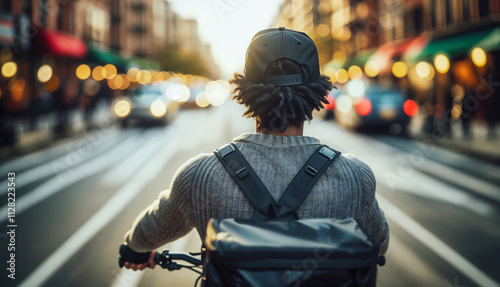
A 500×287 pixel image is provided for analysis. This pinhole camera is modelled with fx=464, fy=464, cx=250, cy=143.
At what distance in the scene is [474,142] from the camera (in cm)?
1377

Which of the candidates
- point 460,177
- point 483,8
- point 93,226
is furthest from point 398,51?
point 93,226

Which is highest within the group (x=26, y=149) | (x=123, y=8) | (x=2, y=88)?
(x=123, y=8)

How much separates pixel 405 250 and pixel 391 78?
104ft

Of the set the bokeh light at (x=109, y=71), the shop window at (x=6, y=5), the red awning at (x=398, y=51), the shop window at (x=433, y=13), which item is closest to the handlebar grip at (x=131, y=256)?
the red awning at (x=398, y=51)

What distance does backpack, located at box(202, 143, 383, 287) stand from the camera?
4.43 ft

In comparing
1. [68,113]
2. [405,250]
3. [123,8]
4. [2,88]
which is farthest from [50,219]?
[123,8]

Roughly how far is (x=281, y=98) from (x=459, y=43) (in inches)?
836

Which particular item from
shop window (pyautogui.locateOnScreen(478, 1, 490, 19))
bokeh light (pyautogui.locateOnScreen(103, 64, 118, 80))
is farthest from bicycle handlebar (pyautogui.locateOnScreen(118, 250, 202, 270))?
bokeh light (pyautogui.locateOnScreen(103, 64, 118, 80))

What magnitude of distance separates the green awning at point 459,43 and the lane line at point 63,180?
1333cm

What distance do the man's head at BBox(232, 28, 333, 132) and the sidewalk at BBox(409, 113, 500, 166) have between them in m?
10.6

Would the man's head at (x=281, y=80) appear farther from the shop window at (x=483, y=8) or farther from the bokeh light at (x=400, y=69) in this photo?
the bokeh light at (x=400, y=69)

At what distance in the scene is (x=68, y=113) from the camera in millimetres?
17656

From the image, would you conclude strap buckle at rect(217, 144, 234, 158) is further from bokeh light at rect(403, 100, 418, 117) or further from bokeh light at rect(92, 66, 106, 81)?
bokeh light at rect(92, 66, 106, 81)

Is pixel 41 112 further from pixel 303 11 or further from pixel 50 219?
pixel 303 11
